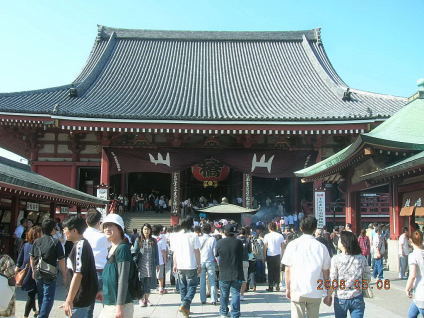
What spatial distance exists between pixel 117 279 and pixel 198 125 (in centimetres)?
1378

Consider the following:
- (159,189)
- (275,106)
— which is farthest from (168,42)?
(275,106)

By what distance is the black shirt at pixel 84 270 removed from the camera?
4.59 meters

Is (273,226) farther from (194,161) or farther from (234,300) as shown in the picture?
(194,161)

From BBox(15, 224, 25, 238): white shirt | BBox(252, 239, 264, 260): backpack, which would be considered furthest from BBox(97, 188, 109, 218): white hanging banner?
BBox(252, 239, 264, 260): backpack

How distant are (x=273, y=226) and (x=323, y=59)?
61.9 feet

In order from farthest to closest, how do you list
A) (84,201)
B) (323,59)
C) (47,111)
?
(323,59) → (47,111) → (84,201)

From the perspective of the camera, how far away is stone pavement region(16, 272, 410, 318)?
805 centimetres

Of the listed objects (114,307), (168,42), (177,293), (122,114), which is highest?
(168,42)

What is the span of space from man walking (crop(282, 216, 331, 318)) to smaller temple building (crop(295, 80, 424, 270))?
4.61m

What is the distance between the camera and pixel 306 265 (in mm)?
4938

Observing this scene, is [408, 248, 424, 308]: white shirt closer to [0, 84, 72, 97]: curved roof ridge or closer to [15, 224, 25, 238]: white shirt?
[15, 224, 25, 238]: white shirt

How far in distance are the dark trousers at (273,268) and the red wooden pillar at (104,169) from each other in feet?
34.4

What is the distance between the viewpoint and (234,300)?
23.7 feet

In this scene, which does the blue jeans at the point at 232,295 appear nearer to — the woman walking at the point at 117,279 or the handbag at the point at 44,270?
the handbag at the point at 44,270
